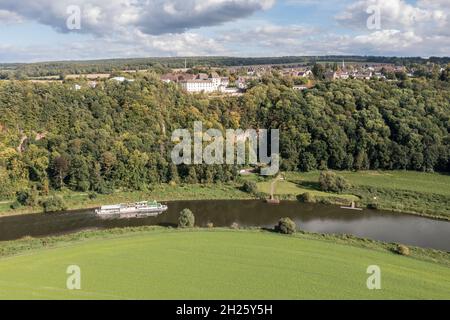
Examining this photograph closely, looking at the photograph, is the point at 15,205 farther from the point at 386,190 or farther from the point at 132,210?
the point at 386,190

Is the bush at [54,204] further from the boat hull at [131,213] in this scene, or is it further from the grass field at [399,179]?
the grass field at [399,179]

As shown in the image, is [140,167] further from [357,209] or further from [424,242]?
[424,242]

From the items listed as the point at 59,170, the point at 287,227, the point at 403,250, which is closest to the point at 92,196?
the point at 59,170

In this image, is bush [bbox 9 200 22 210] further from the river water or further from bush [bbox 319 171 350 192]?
bush [bbox 319 171 350 192]

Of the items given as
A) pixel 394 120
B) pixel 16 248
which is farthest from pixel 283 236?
pixel 394 120

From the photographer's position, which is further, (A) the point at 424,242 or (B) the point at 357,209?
(B) the point at 357,209
